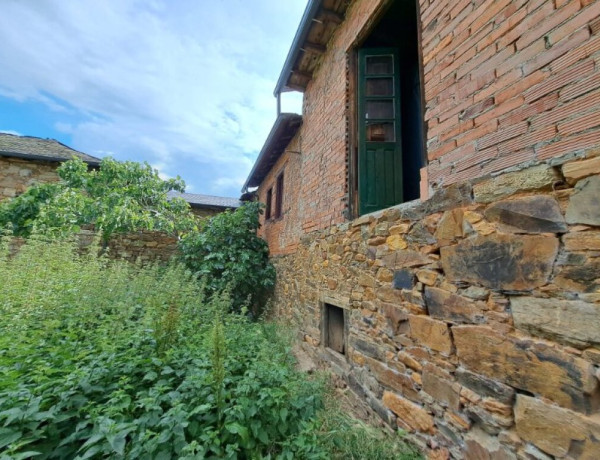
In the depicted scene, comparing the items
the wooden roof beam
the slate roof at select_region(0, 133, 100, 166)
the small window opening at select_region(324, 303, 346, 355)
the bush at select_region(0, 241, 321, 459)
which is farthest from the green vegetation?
the slate roof at select_region(0, 133, 100, 166)

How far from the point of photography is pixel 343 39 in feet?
13.1

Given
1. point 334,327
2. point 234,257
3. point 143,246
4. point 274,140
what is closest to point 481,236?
point 334,327

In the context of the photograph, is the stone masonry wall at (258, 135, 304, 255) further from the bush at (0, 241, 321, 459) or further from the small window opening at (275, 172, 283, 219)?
the bush at (0, 241, 321, 459)

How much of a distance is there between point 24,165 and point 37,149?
2.89 feet

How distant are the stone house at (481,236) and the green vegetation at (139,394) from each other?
711 millimetres

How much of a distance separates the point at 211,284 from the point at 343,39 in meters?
5.37

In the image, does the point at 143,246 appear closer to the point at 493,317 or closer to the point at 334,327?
the point at 334,327

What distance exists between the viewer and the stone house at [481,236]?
1394 mm

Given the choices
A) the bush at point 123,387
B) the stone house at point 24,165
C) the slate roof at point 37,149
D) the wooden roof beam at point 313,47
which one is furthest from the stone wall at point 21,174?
the wooden roof beam at point 313,47

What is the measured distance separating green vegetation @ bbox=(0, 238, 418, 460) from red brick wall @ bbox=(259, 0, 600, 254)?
2.06m

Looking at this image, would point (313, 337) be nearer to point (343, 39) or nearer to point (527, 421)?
point (527, 421)

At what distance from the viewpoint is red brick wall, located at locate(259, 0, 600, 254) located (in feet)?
4.72

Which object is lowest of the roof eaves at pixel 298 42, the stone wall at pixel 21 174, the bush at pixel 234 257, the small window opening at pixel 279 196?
the bush at pixel 234 257

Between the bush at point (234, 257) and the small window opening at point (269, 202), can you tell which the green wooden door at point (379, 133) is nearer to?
the bush at point (234, 257)
